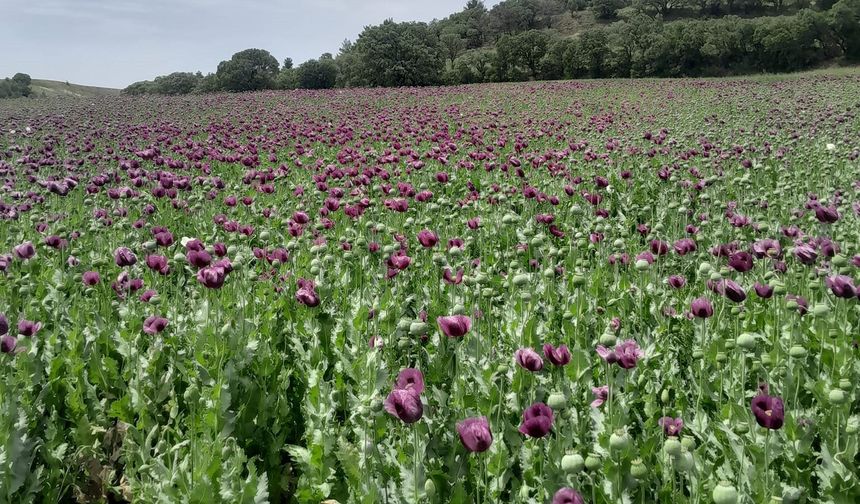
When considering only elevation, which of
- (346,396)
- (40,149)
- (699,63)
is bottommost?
(346,396)

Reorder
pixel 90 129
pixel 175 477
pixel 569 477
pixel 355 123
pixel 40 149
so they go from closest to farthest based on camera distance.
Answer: pixel 569 477, pixel 175 477, pixel 40 149, pixel 90 129, pixel 355 123

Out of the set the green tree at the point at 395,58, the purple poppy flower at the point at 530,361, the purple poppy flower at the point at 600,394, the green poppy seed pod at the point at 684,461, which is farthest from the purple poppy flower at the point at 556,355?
the green tree at the point at 395,58

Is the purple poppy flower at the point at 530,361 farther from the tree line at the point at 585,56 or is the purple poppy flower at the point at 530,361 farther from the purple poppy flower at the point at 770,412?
the tree line at the point at 585,56

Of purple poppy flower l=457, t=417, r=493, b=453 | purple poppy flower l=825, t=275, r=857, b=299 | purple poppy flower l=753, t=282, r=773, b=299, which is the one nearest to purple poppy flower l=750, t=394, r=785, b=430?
purple poppy flower l=457, t=417, r=493, b=453

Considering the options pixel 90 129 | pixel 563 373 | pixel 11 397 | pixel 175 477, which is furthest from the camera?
pixel 90 129

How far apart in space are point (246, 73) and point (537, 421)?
55249mm

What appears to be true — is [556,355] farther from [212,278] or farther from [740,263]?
[212,278]

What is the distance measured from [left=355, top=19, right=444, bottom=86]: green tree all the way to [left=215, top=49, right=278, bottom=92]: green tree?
9.92 metres

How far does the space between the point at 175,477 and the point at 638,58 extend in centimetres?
5244

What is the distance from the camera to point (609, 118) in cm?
1622

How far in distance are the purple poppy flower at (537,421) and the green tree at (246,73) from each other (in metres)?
51.8

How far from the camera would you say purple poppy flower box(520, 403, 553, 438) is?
1.98 meters

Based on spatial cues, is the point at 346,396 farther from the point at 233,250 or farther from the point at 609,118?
the point at 609,118

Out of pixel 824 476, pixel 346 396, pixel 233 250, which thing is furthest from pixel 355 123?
pixel 824 476
